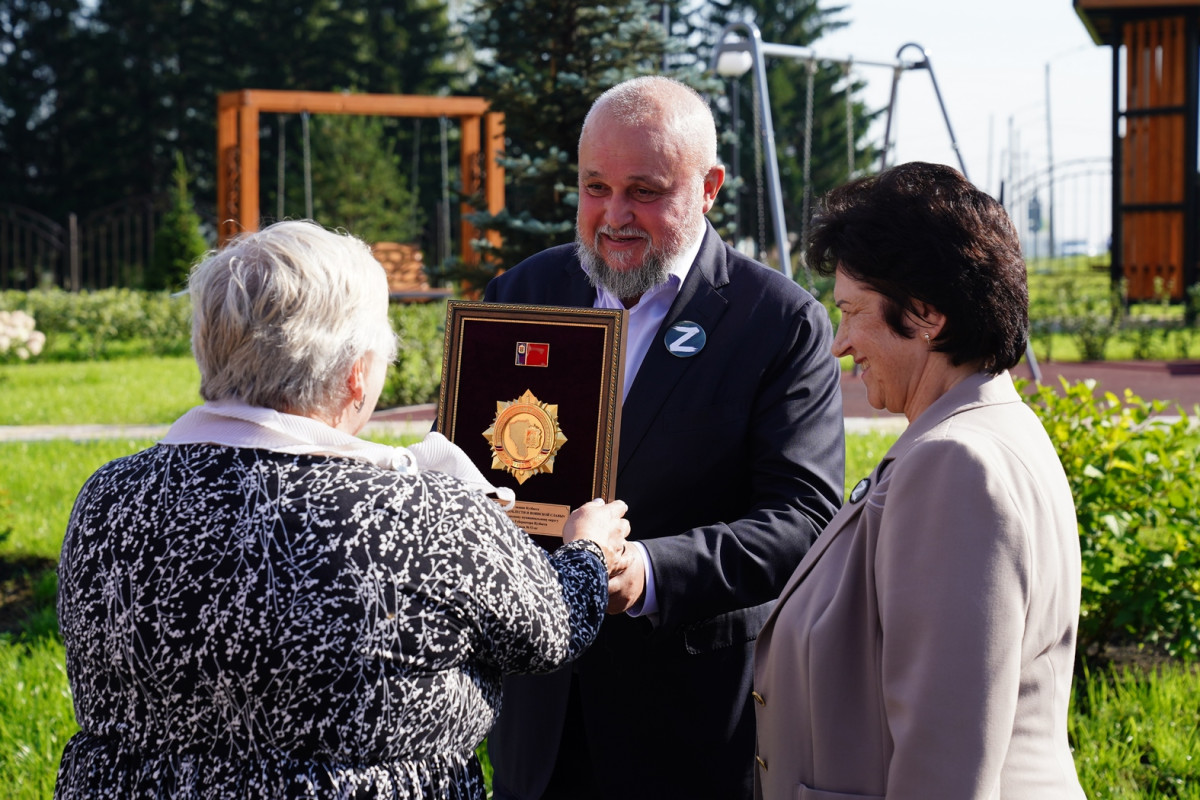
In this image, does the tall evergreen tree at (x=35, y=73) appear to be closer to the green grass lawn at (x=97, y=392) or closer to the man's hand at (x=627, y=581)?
the green grass lawn at (x=97, y=392)

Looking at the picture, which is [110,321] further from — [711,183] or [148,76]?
[148,76]

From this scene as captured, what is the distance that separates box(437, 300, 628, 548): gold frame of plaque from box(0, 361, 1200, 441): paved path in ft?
17.8

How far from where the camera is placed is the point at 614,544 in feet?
7.28

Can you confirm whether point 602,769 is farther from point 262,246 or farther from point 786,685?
point 262,246

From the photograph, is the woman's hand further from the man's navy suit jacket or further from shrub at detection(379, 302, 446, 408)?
shrub at detection(379, 302, 446, 408)

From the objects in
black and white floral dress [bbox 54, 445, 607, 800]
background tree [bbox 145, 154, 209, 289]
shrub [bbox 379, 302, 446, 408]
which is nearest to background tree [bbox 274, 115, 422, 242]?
background tree [bbox 145, 154, 209, 289]

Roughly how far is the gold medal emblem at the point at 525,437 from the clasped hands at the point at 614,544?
0.14 m

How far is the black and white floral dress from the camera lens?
163cm

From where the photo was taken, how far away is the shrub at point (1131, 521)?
4.28 meters

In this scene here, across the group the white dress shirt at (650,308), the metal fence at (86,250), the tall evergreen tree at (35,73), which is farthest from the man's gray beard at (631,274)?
the tall evergreen tree at (35,73)

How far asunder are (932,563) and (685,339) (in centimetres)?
102

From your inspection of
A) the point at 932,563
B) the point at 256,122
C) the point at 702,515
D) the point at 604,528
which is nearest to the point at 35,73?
the point at 256,122

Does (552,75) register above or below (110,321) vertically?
above

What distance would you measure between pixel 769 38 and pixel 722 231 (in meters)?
24.5
